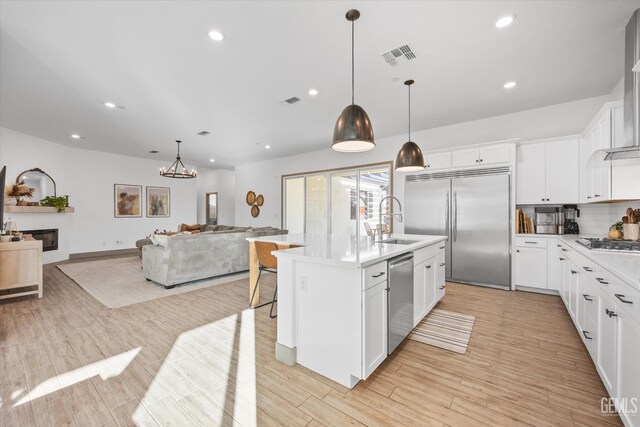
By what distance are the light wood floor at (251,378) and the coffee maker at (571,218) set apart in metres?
1.54

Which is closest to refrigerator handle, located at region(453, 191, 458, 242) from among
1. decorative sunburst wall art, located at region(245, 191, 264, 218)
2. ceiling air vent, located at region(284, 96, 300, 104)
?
ceiling air vent, located at region(284, 96, 300, 104)

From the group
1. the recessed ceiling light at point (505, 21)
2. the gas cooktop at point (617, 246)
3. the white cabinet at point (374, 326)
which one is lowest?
the white cabinet at point (374, 326)

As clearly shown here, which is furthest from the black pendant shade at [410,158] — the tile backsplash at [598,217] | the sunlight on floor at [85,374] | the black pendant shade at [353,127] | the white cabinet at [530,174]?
the sunlight on floor at [85,374]

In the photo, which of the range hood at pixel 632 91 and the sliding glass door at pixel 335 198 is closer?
the range hood at pixel 632 91

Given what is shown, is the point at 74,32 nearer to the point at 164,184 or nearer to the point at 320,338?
the point at 320,338

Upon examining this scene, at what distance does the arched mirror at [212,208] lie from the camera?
11758 mm

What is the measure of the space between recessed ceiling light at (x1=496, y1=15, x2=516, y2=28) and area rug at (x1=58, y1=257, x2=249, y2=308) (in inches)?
197

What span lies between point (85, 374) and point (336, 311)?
201 cm

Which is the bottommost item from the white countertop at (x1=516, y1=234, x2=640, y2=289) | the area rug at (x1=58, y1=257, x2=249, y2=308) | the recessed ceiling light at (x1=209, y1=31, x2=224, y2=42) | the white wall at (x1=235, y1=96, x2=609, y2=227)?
the area rug at (x1=58, y1=257, x2=249, y2=308)

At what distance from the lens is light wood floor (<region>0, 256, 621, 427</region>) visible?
1.66m

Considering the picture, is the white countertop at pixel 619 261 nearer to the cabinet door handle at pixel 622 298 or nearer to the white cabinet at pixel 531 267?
the cabinet door handle at pixel 622 298

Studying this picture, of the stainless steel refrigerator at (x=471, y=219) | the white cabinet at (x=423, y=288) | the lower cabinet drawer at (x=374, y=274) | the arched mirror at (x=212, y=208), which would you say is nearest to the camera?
the lower cabinet drawer at (x=374, y=274)

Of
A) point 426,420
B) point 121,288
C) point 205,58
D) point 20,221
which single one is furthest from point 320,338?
point 20,221

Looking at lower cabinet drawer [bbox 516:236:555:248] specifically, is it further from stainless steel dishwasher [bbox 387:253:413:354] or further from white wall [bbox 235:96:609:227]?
stainless steel dishwasher [bbox 387:253:413:354]
